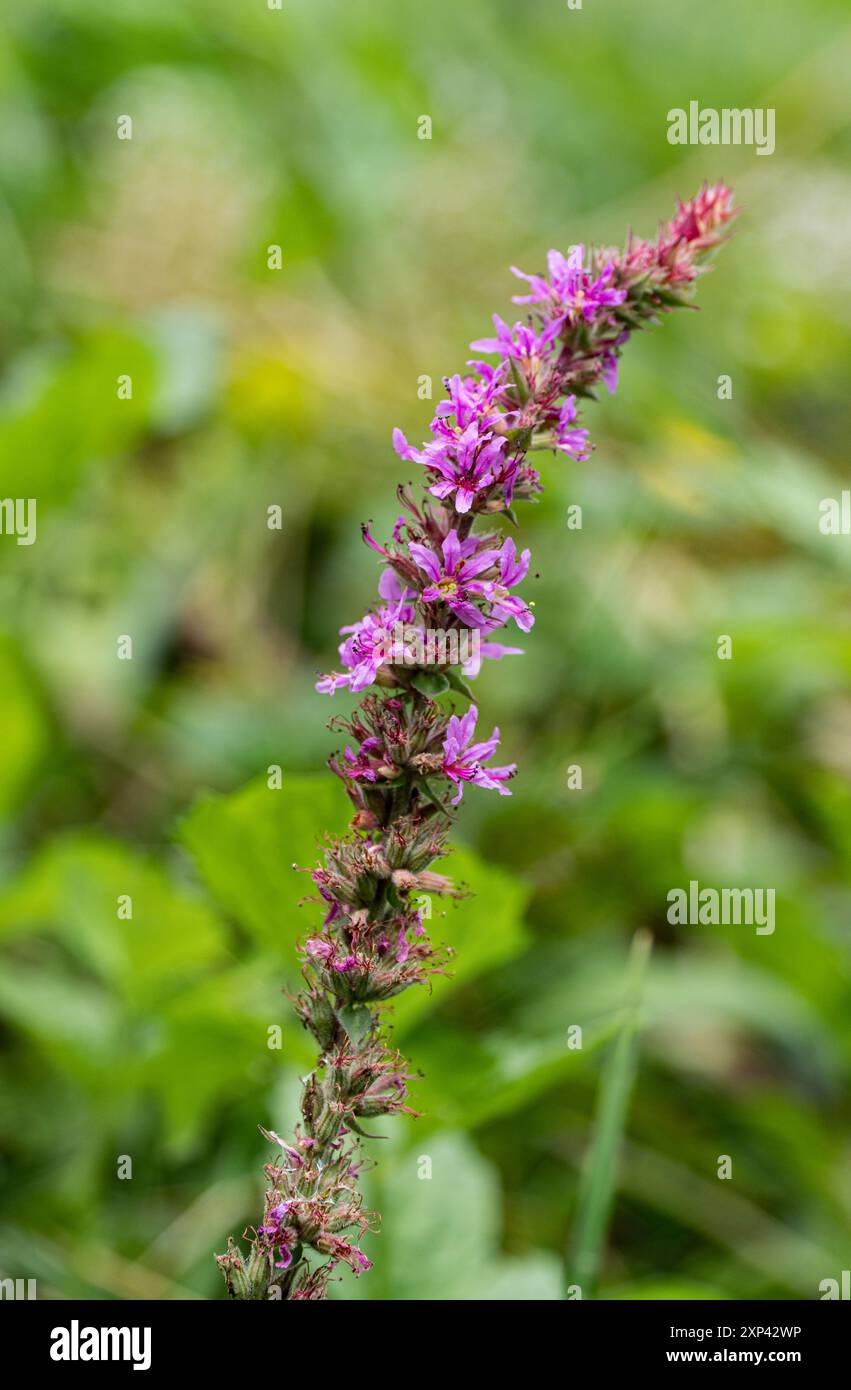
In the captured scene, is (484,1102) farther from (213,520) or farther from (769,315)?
(769,315)

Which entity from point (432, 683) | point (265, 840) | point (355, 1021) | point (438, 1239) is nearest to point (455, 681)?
point (432, 683)

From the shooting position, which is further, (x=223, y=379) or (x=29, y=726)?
(x=223, y=379)

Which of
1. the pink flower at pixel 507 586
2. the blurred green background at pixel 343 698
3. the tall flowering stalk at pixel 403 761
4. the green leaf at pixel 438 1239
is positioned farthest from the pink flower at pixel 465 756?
the green leaf at pixel 438 1239

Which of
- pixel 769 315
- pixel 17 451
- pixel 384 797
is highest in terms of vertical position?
pixel 769 315

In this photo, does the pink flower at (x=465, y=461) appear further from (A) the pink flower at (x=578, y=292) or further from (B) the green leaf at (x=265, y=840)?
(B) the green leaf at (x=265, y=840)

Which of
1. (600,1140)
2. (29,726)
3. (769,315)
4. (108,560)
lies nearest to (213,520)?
(108,560)

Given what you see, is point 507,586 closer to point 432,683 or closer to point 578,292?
point 432,683

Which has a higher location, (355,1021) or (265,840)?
(265,840)
